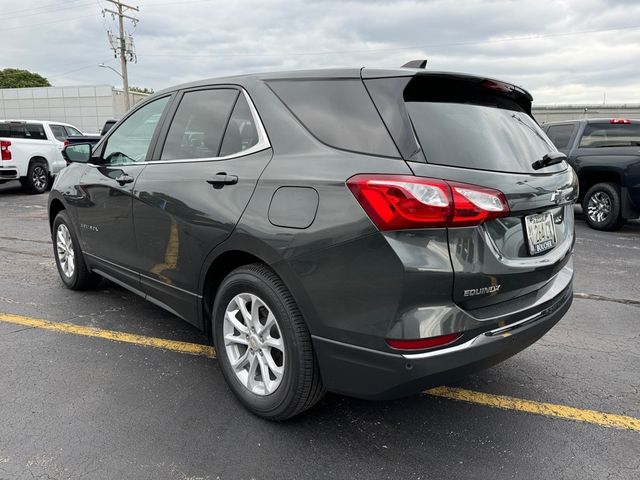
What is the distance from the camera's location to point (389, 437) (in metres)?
2.52

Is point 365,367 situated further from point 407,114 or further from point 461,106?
point 461,106

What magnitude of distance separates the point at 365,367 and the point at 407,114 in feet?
3.60

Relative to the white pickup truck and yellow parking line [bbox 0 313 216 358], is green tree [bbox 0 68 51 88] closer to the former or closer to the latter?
the white pickup truck

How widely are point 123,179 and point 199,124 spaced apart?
0.82m

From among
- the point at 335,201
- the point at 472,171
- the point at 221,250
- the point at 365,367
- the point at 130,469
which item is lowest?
the point at 130,469

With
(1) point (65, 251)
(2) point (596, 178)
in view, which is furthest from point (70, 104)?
(2) point (596, 178)

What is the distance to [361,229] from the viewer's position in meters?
2.05

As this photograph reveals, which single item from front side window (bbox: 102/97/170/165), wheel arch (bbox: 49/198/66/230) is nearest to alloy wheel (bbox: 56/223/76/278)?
wheel arch (bbox: 49/198/66/230)

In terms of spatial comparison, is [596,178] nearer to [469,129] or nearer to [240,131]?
[469,129]

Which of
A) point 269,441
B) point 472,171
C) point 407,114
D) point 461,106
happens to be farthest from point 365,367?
point 461,106

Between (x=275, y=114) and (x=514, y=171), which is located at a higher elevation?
(x=275, y=114)

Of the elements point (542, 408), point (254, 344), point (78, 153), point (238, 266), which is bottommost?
point (542, 408)

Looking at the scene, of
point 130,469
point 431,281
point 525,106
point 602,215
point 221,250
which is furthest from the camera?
point 602,215

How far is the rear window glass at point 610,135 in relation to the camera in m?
7.87
